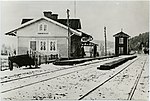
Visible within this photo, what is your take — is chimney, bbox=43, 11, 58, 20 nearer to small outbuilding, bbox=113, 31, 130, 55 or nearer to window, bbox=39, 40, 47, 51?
window, bbox=39, 40, 47, 51

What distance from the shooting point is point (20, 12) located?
1966mm

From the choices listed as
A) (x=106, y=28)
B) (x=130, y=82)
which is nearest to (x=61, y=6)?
(x=106, y=28)

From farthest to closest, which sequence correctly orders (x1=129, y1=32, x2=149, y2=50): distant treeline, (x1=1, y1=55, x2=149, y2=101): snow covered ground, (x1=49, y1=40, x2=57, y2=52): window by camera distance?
(x1=49, y1=40, x2=57, y2=52): window < (x1=129, y1=32, x2=149, y2=50): distant treeline < (x1=1, y1=55, x2=149, y2=101): snow covered ground

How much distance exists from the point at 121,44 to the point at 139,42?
142 mm

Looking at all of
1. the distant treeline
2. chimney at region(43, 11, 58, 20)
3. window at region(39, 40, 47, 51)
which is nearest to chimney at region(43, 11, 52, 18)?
chimney at region(43, 11, 58, 20)

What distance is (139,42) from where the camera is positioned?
79.0 inches

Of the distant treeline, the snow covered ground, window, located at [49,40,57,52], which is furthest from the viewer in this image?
window, located at [49,40,57,52]

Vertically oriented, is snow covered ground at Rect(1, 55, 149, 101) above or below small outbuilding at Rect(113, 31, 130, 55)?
below

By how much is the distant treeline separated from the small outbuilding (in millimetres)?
35

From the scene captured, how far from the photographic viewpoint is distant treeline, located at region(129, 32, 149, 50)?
1994 mm

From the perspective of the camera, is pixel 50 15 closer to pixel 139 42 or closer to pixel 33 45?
pixel 33 45

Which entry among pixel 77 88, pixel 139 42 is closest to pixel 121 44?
pixel 139 42

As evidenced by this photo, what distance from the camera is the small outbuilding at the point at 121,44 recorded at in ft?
6.84

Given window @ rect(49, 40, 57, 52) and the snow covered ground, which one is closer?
the snow covered ground
